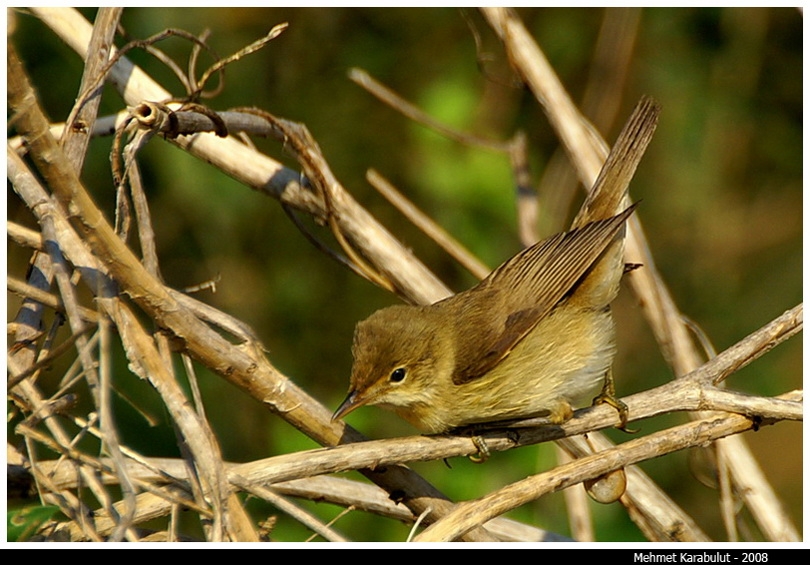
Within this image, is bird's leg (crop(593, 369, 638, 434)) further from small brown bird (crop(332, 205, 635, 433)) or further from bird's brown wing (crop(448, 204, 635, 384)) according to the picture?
bird's brown wing (crop(448, 204, 635, 384))

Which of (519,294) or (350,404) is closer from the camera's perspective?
(350,404)

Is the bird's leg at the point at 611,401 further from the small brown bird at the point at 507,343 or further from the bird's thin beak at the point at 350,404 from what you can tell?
the bird's thin beak at the point at 350,404

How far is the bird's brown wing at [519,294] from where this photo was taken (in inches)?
121

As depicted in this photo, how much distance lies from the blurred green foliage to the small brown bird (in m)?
1.05

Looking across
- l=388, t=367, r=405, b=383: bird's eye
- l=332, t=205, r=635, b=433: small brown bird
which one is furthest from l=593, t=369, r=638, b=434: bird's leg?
l=388, t=367, r=405, b=383: bird's eye

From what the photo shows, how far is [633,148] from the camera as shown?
10.7ft

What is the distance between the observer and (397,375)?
9.80 feet

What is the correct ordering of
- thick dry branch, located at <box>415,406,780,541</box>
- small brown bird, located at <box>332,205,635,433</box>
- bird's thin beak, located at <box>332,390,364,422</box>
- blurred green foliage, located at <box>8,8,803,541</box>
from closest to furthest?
thick dry branch, located at <box>415,406,780,541</box>
bird's thin beak, located at <box>332,390,364,422</box>
small brown bird, located at <box>332,205,635,433</box>
blurred green foliage, located at <box>8,8,803,541</box>

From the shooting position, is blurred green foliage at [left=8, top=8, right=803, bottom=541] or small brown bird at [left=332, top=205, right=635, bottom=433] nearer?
small brown bird at [left=332, top=205, right=635, bottom=433]

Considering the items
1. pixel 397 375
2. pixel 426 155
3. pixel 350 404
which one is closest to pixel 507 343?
pixel 397 375

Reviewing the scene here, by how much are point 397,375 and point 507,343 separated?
0.40 metres

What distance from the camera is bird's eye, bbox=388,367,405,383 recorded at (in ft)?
9.74

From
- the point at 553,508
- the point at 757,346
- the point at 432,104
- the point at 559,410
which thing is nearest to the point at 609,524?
the point at 553,508

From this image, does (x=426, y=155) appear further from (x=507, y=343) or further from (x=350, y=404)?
(x=350, y=404)
